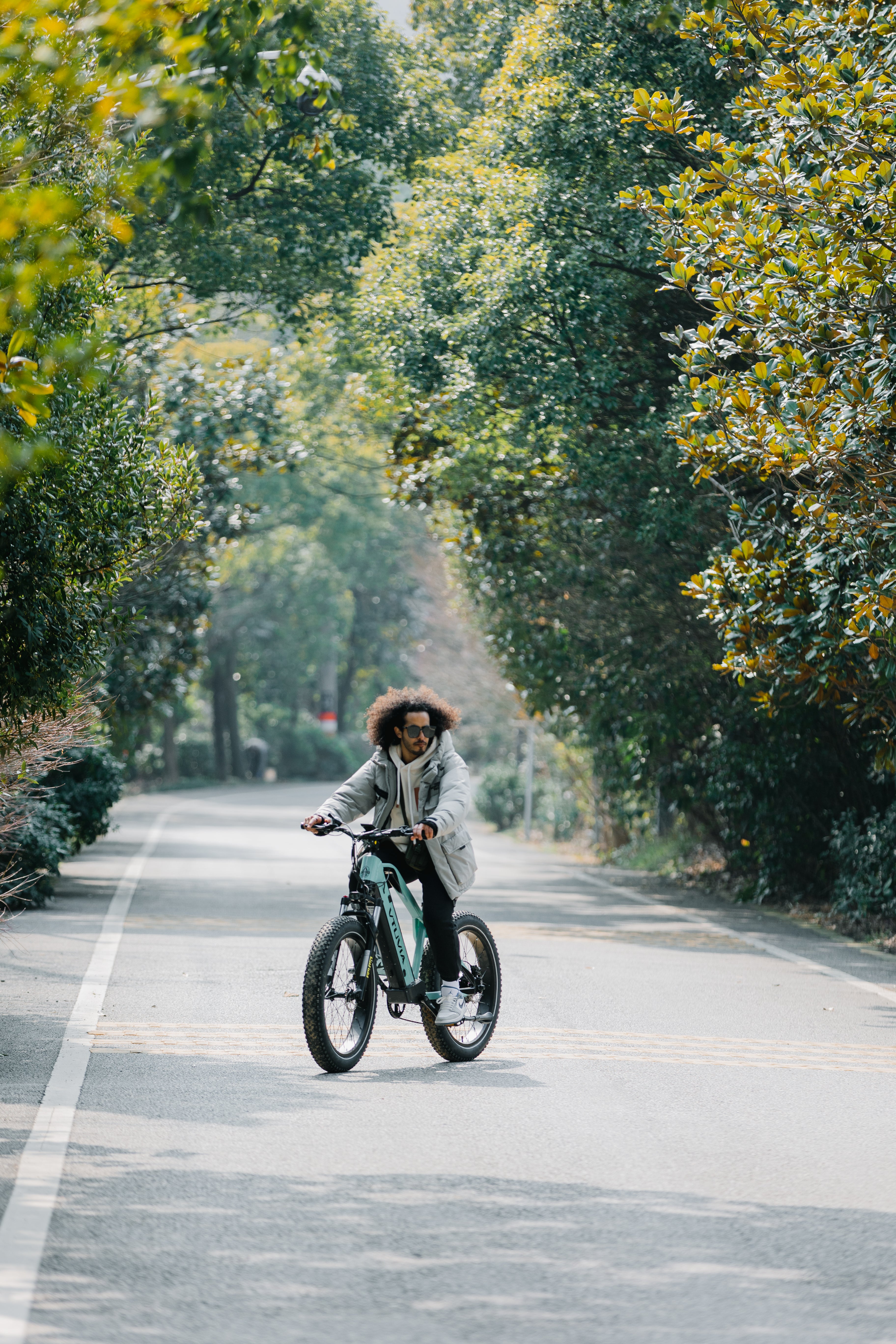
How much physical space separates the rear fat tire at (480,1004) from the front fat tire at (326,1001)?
0.29 m

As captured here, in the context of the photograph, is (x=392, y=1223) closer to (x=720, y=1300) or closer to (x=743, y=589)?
(x=720, y=1300)

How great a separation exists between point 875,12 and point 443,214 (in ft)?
20.7

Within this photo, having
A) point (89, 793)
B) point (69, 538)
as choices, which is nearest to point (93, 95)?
point (69, 538)

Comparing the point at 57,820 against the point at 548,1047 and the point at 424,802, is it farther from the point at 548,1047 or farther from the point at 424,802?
the point at 424,802

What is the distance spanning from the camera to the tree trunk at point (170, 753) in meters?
55.8

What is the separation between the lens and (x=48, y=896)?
1603 cm

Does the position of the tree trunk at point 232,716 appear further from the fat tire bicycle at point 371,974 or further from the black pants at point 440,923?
the black pants at point 440,923

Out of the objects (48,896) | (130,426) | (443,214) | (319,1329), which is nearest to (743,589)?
(130,426)

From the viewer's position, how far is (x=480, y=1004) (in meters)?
8.87

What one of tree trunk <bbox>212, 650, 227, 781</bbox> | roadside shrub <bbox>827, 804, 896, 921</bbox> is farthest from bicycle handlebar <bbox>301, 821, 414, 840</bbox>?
tree trunk <bbox>212, 650, 227, 781</bbox>

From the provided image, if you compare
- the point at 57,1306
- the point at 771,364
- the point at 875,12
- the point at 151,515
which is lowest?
the point at 57,1306

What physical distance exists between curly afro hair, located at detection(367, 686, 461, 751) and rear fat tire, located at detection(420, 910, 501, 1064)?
0.95 meters

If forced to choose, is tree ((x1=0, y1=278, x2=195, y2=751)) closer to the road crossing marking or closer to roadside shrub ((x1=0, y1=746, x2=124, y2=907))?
roadside shrub ((x1=0, y1=746, x2=124, y2=907))

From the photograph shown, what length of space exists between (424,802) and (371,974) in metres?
0.87
